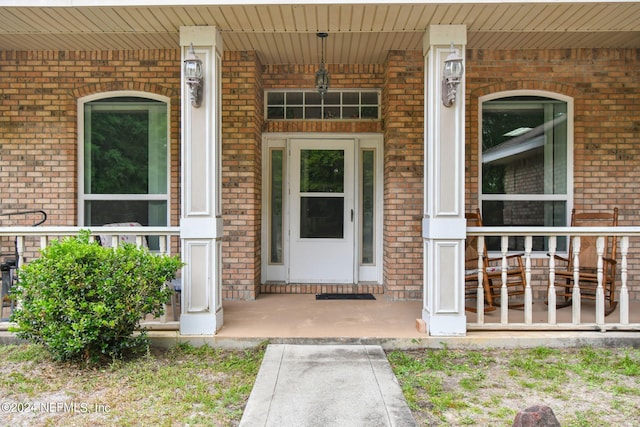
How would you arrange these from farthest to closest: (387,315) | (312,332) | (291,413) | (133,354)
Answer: (387,315) → (312,332) → (133,354) → (291,413)

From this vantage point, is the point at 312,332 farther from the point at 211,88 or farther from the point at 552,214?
the point at 552,214

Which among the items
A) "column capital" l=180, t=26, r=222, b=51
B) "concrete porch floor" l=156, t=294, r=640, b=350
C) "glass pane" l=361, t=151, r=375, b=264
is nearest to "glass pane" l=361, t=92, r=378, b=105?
"glass pane" l=361, t=151, r=375, b=264

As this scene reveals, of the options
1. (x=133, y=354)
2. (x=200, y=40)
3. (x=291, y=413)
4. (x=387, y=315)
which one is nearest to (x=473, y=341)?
(x=387, y=315)

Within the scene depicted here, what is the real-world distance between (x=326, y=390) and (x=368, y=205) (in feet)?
10.0

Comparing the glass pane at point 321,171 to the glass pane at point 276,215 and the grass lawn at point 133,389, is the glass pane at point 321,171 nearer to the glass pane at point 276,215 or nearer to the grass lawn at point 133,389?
the glass pane at point 276,215

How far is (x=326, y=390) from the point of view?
2850 mm

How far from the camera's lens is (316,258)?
18.4ft

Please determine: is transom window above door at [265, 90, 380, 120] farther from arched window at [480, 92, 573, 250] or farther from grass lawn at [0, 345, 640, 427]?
grass lawn at [0, 345, 640, 427]

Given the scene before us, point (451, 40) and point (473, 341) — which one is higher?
point (451, 40)

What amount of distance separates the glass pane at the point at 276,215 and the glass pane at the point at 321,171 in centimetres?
28

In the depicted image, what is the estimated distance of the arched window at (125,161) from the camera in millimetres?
5242

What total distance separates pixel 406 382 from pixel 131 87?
4192 millimetres

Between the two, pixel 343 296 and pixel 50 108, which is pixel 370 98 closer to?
pixel 343 296

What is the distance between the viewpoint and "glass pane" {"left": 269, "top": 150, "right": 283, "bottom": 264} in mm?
→ 5625
